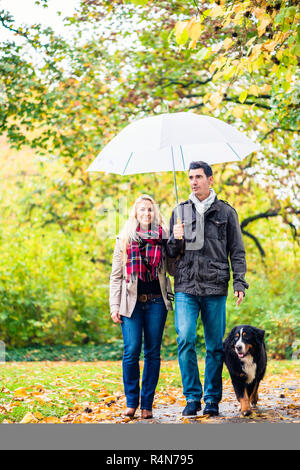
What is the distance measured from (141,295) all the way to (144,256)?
0.34 metres

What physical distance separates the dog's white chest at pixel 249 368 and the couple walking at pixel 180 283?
8.9 inches

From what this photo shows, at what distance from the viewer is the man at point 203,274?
5023 mm

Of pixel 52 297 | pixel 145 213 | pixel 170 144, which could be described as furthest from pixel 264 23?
pixel 52 297

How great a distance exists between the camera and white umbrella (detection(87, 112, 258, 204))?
5062 millimetres

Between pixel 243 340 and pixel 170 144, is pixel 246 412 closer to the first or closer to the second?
pixel 243 340

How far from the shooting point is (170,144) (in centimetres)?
495

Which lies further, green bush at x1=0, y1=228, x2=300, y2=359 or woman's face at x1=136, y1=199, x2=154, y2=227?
green bush at x1=0, y1=228, x2=300, y2=359

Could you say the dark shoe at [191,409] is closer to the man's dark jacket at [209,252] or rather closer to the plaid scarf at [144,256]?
the man's dark jacket at [209,252]

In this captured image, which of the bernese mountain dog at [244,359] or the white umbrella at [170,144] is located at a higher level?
the white umbrella at [170,144]

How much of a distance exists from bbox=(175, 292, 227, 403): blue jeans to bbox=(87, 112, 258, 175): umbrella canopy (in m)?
1.33

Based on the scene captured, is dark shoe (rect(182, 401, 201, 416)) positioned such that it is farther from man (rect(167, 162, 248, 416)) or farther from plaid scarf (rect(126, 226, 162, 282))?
plaid scarf (rect(126, 226, 162, 282))

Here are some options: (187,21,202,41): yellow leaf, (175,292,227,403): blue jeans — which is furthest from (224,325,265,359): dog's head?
(187,21,202,41): yellow leaf

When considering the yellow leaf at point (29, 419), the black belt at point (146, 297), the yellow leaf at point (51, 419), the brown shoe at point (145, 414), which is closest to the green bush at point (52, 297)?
the yellow leaf at point (51, 419)

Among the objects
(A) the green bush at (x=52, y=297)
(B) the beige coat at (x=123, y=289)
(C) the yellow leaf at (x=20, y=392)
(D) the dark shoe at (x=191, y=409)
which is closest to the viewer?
(B) the beige coat at (x=123, y=289)
